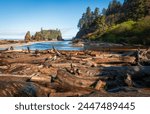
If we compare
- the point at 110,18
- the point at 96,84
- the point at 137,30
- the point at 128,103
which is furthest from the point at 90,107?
the point at 110,18

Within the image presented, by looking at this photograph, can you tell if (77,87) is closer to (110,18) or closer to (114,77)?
(114,77)

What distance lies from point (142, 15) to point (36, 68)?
271 ft

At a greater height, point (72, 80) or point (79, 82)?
point (72, 80)

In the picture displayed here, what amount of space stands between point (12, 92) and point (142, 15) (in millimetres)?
87902

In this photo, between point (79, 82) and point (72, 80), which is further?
point (79, 82)

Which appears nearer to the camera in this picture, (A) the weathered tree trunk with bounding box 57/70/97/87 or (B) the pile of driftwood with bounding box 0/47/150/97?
(B) the pile of driftwood with bounding box 0/47/150/97

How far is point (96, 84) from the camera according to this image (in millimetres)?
11984

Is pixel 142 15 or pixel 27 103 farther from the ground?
pixel 142 15

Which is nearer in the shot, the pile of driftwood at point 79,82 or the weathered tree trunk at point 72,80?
the pile of driftwood at point 79,82

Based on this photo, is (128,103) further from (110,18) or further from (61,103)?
(110,18)

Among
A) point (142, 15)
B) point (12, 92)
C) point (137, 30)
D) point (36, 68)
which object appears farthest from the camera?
point (142, 15)

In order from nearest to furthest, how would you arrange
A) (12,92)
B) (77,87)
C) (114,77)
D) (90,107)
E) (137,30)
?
(90,107) < (12,92) < (77,87) < (114,77) < (137,30)

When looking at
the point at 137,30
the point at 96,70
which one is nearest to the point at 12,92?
the point at 96,70

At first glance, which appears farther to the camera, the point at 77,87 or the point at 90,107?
the point at 77,87
